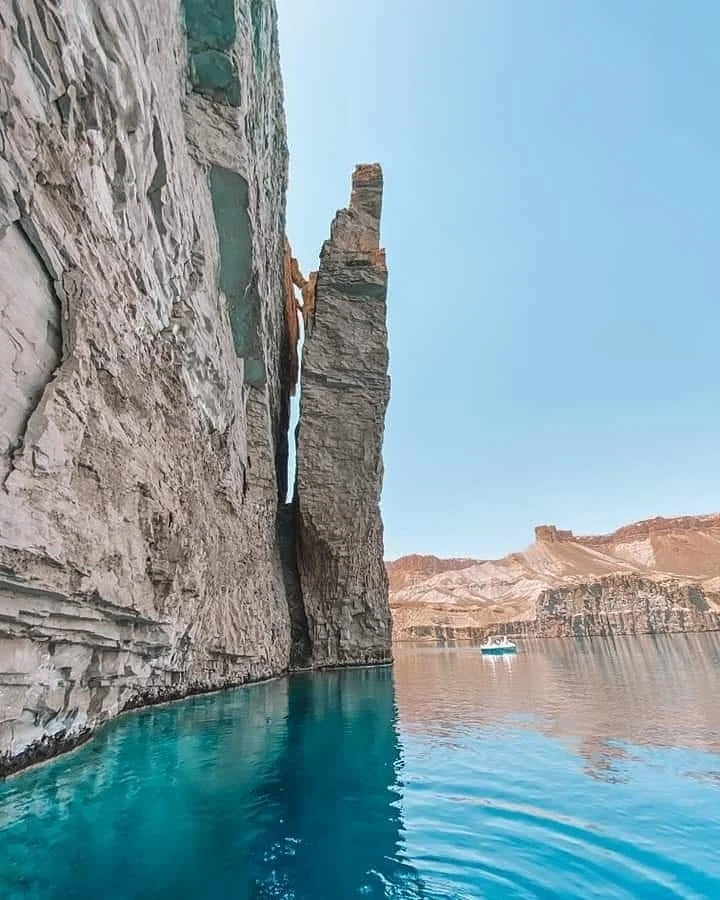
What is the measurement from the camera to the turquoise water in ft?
15.6

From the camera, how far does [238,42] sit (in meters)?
14.2

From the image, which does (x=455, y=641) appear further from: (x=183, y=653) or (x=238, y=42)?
(x=238, y=42)

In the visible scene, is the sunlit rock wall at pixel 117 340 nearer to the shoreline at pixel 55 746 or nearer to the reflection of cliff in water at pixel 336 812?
the shoreline at pixel 55 746

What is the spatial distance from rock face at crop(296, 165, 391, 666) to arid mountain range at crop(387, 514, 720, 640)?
68529 mm

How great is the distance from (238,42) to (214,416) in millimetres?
11042

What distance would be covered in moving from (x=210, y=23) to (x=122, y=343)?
11.1m

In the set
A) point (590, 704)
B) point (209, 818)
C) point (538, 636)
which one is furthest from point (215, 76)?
point (538, 636)

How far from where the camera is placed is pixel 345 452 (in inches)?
1265

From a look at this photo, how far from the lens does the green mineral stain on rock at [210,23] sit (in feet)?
44.1

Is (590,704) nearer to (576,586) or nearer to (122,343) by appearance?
(122,343)

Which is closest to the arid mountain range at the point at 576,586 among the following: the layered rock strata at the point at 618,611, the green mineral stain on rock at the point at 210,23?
the layered rock strata at the point at 618,611

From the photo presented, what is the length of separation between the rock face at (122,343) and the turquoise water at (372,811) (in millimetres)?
1668

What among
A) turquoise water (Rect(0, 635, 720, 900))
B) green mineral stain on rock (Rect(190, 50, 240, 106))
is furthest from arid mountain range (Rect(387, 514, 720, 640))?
green mineral stain on rock (Rect(190, 50, 240, 106))

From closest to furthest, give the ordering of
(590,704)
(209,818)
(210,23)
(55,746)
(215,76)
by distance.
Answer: (209,818), (55,746), (210,23), (215,76), (590,704)
